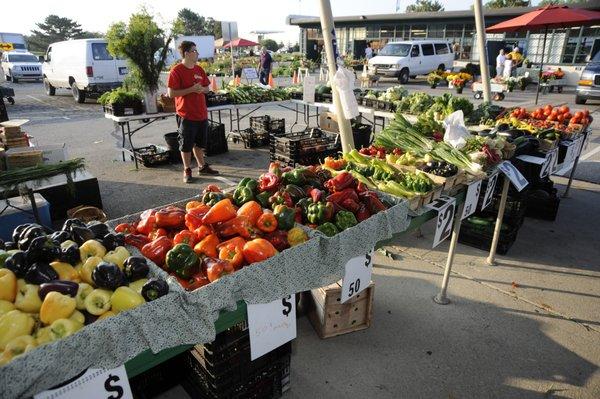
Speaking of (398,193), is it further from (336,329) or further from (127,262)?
(127,262)

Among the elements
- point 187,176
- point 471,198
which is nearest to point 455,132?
point 471,198

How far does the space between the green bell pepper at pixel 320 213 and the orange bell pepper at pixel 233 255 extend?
0.61 meters

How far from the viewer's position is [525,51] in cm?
2503

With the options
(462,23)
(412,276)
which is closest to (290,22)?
(462,23)

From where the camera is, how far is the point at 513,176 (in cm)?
397

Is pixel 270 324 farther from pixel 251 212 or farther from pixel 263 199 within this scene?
pixel 263 199

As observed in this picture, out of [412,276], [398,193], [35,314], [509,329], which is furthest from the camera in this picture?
[412,276]

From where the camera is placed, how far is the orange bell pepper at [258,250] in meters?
2.18

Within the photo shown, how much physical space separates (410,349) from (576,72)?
71.0 ft

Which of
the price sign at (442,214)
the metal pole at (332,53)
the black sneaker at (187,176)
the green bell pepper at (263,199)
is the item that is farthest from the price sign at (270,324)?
the black sneaker at (187,176)

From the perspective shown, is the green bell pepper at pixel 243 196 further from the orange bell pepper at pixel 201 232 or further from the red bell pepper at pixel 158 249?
the red bell pepper at pixel 158 249

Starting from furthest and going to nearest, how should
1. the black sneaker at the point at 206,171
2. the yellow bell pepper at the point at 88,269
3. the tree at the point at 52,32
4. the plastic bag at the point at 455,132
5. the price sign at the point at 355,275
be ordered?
1. the tree at the point at 52,32
2. the black sneaker at the point at 206,171
3. the plastic bag at the point at 455,132
4. the price sign at the point at 355,275
5. the yellow bell pepper at the point at 88,269

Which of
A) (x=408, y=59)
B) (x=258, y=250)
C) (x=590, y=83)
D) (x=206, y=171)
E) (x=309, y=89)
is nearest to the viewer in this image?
(x=258, y=250)

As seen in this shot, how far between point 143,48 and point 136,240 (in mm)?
5688
